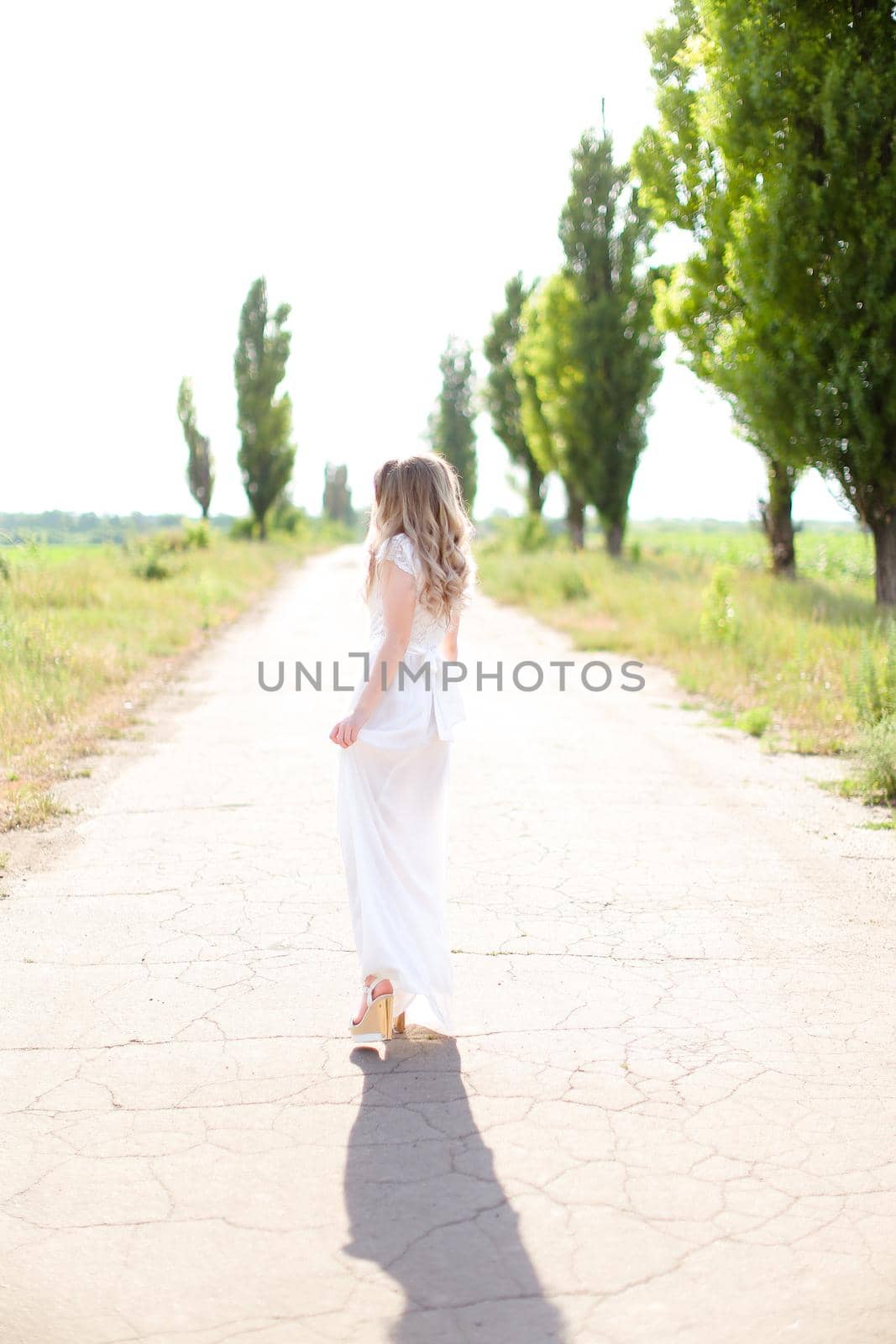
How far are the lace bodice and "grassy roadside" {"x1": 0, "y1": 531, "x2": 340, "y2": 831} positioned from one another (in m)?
3.63

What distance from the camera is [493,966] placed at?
4539 millimetres

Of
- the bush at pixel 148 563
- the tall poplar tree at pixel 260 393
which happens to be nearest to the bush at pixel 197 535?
the tall poplar tree at pixel 260 393

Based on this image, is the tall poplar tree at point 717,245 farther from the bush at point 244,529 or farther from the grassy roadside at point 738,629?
the bush at point 244,529

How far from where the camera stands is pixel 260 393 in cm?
4966

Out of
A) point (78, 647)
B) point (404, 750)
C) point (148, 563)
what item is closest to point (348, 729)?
point (404, 750)

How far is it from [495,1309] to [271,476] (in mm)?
50118

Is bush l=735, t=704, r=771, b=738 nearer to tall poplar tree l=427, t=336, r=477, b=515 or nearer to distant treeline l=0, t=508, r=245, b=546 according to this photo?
distant treeline l=0, t=508, r=245, b=546

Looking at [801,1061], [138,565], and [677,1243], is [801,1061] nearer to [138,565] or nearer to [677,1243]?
[677,1243]

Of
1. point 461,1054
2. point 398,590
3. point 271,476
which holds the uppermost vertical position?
point 271,476

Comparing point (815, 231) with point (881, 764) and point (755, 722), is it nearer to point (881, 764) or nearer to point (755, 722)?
point (755, 722)

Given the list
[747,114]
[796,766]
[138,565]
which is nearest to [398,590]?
[796,766]

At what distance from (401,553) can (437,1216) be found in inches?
78.5

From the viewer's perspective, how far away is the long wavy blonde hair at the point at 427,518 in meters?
3.82

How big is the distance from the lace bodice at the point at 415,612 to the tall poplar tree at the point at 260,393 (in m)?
47.3
